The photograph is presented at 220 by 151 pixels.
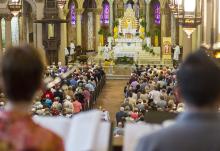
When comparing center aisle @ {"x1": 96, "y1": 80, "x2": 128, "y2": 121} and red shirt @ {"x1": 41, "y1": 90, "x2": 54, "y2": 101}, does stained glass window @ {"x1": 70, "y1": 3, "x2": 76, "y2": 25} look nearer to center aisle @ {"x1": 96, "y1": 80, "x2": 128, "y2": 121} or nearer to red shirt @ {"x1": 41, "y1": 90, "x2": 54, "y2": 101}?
center aisle @ {"x1": 96, "y1": 80, "x2": 128, "y2": 121}

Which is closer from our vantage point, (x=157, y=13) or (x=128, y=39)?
(x=128, y=39)

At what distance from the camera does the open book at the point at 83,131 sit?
3090 millimetres

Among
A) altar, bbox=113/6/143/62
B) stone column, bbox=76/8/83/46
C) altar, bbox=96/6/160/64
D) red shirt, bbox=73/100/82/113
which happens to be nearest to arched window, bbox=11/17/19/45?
stone column, bbox=76/8/83/46

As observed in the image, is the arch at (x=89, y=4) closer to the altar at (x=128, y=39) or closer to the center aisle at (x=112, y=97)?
the altar at (x=128, y=39)

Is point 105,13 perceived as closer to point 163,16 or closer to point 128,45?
point 163,16

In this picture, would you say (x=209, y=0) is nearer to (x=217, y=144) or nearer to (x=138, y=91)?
(x=138, y=91)

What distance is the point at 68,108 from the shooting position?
16797 mm

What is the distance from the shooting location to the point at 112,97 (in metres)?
26.4

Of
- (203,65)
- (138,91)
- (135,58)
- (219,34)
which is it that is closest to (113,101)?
(138,91)

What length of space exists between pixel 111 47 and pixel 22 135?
1358 inches

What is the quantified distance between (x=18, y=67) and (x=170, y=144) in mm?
749

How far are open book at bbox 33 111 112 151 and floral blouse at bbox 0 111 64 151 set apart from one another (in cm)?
44

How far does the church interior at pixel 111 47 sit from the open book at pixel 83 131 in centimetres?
57

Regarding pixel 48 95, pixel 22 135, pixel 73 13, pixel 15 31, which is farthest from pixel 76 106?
pixel 73 13
